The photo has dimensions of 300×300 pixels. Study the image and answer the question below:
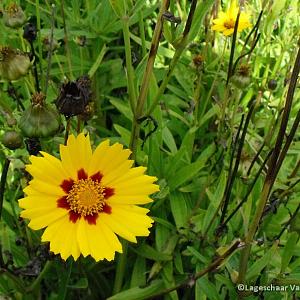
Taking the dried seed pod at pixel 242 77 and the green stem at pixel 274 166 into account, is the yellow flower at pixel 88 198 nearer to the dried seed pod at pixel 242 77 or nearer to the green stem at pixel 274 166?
the green stem at pixel 274 166

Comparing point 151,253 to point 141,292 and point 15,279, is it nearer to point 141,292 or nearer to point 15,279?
point 141,292

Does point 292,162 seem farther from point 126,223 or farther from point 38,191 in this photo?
Result: point 38,191

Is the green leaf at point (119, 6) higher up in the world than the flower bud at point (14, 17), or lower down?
lower down

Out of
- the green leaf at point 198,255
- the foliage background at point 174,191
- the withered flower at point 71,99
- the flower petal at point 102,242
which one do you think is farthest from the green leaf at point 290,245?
the withered flower at point 71,99

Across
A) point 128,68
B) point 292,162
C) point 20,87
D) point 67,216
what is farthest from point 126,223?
point 20,87

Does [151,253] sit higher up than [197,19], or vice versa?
[197,19]

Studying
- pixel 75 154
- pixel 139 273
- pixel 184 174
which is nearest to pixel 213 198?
pixel 184 174

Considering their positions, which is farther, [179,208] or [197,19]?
[179,208]

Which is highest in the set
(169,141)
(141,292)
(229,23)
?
(229,23)
